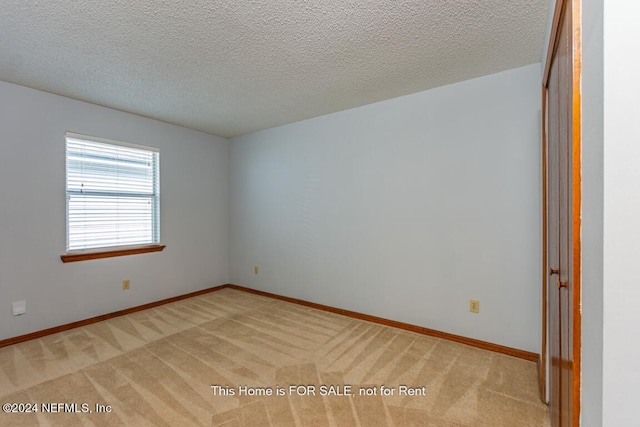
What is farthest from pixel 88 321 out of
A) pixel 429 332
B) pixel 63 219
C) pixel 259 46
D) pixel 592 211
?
pixel 592 211

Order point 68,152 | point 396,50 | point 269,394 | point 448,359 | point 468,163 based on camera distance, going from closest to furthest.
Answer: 1. point 269,394
2. point 396,50
3. point 448,359
4. point 468,163
5. point 68,152

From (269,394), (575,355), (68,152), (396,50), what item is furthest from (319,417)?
(68,152)

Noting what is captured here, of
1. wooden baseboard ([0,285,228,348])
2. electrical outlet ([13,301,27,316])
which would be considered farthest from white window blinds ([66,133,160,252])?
wooden baseboard ([0,285,228,348])

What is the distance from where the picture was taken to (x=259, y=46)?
6.47 ft

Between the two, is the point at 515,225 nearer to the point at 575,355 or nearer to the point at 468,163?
the point at 468,163

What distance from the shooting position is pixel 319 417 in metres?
1.67

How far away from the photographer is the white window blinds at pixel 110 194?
3.01 meters

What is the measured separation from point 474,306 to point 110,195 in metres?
3.97

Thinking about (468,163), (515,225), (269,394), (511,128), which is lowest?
(269,394)

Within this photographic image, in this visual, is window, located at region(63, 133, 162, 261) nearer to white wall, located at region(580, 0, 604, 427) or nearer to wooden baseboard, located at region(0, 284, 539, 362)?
wooden baseboard, located at region(0, 284, 539, 362)

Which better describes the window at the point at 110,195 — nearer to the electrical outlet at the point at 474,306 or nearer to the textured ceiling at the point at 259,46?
the textured ceiling at the point at 259,46

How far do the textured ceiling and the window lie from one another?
61cm

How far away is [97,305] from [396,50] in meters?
3.85

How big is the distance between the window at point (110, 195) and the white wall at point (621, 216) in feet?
13.0
